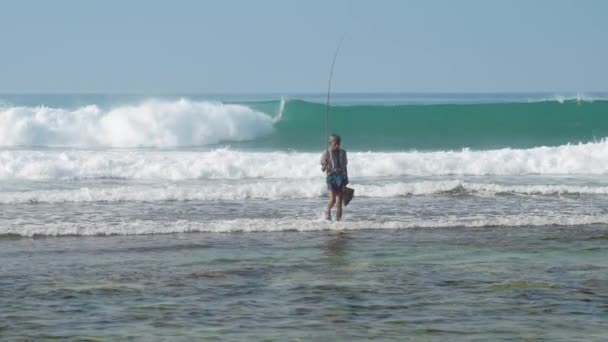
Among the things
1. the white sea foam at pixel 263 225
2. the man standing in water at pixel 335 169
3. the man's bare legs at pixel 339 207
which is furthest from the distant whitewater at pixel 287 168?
the man standing in water at pixel 335 169

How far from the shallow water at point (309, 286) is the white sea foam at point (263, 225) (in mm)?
391

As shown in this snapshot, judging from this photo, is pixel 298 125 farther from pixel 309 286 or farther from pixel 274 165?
pixel 309 286

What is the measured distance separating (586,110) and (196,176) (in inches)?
969

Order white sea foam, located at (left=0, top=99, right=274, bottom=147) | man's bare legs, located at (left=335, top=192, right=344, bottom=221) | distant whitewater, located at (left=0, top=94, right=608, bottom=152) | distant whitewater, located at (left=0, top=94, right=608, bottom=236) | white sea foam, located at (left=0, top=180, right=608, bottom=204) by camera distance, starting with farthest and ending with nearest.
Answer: distant whitewater, located at (left=0, top=94, right=608, bottom=152), white sea foam, located at (left=0, top=99, right=274, bottom=147), white sea foam, located at (left=0, top=180, right=608, bottom=204), distant whitewater, located at (left=0, top=94, right=608, bottom=236), man's bare legs, located at (left=335, top=192, right=344, bottom=221)

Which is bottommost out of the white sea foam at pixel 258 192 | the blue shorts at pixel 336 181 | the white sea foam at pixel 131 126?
the blue shorts at pixel 336 181

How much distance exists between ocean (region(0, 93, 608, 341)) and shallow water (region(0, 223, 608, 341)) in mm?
23

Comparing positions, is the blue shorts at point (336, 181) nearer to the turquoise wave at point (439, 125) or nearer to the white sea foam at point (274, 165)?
the white sea foam at point (274, 165)

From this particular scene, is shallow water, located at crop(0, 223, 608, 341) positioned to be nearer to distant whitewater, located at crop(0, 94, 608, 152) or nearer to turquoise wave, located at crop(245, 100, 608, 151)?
distant whitewater, located at crop(0, 94, 608, 152)

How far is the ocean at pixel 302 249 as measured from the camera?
775 centimetres

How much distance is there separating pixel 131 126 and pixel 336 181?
21356 mm

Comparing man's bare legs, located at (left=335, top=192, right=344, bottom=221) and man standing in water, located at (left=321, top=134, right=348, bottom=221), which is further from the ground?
man standing in water, located at (left=321, top=134, right=348, bottom=221)

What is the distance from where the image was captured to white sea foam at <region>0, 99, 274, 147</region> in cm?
3344

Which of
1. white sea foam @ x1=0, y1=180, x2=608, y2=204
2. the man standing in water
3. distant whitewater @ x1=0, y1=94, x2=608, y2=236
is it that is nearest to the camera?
the man standing in water

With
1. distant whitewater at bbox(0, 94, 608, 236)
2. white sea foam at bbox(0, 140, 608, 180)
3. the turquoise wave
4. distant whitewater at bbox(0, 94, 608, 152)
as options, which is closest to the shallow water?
distant whitewater at bbox(0, 94, 608, 236)
